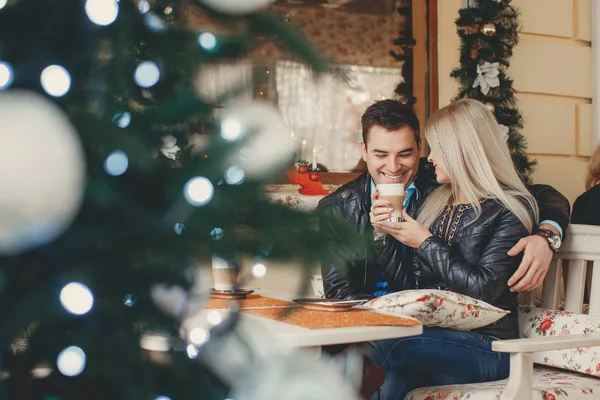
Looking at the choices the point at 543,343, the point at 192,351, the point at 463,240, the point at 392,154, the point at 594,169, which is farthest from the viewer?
the point at 594,169

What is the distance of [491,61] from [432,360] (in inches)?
99.6

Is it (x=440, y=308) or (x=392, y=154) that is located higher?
(x=392, y=154)

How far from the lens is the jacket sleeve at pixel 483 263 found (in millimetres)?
2582

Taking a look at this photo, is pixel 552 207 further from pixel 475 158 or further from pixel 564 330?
pixel 564 330

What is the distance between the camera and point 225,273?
1.79 feet

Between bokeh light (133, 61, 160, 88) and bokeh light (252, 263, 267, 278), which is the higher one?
bokeh light (133, 61, 160, 88)

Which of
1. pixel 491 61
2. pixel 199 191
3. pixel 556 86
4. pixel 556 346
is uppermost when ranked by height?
pixel 491 61

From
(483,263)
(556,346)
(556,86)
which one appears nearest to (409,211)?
(483,263)

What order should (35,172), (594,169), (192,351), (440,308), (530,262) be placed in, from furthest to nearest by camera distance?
1. (594,169)
2. (530,262)
3. (440,308)
4. (192,351)
5. (35,172)

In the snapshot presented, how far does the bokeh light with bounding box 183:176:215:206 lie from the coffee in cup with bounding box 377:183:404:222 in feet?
7.18

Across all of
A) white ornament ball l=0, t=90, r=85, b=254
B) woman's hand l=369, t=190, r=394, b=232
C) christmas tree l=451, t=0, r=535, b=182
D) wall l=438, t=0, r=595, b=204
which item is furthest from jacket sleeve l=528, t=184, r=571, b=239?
white ornament ball l=0, t=90, r=85, b=254

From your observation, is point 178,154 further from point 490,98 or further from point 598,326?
point 490,98

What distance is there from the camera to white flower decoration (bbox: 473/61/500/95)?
4508 millimetres

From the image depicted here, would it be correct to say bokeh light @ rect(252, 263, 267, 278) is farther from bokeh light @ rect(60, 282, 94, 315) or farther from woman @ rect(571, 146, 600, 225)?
woman @ rect(571, 146, 600, 225)
